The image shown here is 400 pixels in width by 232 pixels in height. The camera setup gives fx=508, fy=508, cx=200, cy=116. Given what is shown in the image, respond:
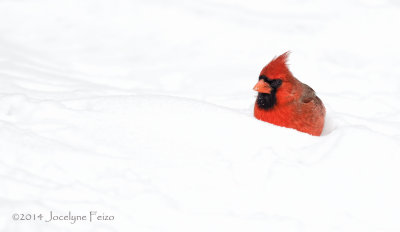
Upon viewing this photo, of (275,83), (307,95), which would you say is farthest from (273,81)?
(307,95)

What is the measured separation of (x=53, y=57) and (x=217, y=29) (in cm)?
228

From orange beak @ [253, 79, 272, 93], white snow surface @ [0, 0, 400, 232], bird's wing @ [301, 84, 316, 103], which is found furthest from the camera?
bird's wing @ [301, 84, 316, 103]

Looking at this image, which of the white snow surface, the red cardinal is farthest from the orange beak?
the white snow surface

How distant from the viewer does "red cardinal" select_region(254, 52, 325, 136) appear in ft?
11.9

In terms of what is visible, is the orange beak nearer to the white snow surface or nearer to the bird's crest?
the bird's crest

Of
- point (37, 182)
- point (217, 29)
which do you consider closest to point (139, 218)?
point (37, 182)

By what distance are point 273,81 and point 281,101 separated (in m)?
0.15

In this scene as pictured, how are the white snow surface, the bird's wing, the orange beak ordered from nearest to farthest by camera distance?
the white snow surface
the orange beak
the bird's wing

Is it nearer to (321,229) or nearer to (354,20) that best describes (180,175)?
(321,229)

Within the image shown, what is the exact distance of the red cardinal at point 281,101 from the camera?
142 inches

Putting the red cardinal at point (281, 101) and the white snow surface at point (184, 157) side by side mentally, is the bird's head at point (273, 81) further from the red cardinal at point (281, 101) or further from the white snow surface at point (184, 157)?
the white snow surface at point (184, 157)

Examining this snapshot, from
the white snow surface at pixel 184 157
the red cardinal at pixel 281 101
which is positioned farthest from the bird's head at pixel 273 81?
the white snow surface at pixel 184 157

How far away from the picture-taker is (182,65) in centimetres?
621

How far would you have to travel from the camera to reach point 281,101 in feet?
12.0
